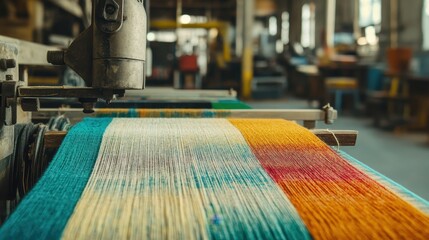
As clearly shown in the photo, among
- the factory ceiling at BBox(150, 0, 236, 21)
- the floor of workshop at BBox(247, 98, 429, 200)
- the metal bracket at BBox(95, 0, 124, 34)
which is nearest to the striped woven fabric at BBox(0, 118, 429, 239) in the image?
the metal bracket at BBox(95, 0, 124, 34)

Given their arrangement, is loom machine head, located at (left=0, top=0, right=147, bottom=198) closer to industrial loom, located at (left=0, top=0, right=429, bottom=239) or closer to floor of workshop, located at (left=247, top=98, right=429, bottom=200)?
industrial loom, located at (left=0, top=0, right=429, bottom=239)

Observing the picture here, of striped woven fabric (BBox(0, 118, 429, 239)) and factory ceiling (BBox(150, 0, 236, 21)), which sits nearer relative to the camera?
striped woven fabric (BBox(0, 118, 429, 239))

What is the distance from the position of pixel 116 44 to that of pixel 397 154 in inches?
173

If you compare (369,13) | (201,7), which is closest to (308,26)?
(201,7)

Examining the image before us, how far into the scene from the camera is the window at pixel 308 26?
52.5 feet

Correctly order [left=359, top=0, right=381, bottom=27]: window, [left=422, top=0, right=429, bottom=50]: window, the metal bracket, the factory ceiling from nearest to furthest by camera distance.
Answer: the metal bracket
[left=422, top=0, right=429, bottom=50]: window
[left=359, top=0, right=381, bottom=27]: window
the factory ceiling

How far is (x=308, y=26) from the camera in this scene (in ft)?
53.9

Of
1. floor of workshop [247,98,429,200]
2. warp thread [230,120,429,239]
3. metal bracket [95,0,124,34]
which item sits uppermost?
metal bracket [95,0,124,34]

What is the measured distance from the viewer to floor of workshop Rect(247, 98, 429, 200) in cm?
396

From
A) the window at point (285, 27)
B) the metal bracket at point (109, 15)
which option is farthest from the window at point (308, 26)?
the metal bracket at point (109, 15)

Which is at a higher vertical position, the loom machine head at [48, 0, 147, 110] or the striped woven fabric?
the loom machine head at [48, 0, 147, 110]

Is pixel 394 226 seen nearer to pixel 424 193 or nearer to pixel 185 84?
pixel 424 193

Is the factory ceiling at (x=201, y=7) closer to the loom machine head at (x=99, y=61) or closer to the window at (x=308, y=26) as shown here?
the window at (x=308, y=26)

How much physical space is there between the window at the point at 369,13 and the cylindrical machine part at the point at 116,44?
33.8ft
